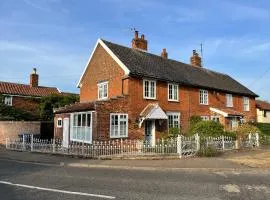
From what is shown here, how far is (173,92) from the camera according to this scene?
98.9 ft

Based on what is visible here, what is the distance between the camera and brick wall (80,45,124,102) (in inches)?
1081

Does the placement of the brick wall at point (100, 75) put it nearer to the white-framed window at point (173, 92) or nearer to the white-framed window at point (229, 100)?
the white-framed window at point (173, 92)

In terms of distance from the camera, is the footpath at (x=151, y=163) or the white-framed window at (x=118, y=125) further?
the white-framed window at (x=118, y=125)

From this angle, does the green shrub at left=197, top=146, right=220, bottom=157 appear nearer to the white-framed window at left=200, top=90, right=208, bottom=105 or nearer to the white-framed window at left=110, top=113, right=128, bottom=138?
the white-framed window at left=110, top=113, right=128, bottom=138

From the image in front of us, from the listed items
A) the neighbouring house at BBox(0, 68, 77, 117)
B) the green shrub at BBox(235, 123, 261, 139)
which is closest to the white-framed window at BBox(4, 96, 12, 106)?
the neighbouring house at BBox(0, 68, 77, 117)

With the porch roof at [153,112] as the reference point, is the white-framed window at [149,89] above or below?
above

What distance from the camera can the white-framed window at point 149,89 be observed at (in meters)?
27.5

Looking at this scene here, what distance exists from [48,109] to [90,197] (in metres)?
33.7

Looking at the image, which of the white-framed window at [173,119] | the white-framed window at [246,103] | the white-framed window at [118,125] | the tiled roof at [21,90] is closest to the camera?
the white-framed window at [118,125]

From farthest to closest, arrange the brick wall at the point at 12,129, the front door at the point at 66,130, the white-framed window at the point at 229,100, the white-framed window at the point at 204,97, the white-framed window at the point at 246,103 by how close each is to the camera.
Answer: the white-framed window at the point at 246,103 → the white-framed window at the point at 229,100 → the white-framed window at the point at 204,97 → the brick wall at the point at 12,129 → the front door at the point at 66,130

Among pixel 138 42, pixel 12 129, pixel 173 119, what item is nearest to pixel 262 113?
pixel 173 119

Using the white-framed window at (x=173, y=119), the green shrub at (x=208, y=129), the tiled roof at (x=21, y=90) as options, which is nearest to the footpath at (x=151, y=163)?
the green shrub at (x=208, y=129)

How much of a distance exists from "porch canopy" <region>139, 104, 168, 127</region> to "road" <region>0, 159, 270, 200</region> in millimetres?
11352

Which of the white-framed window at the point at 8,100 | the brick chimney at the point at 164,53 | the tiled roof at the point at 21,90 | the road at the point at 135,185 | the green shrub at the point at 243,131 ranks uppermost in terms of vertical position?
the brick chimney at the point at 164,53
